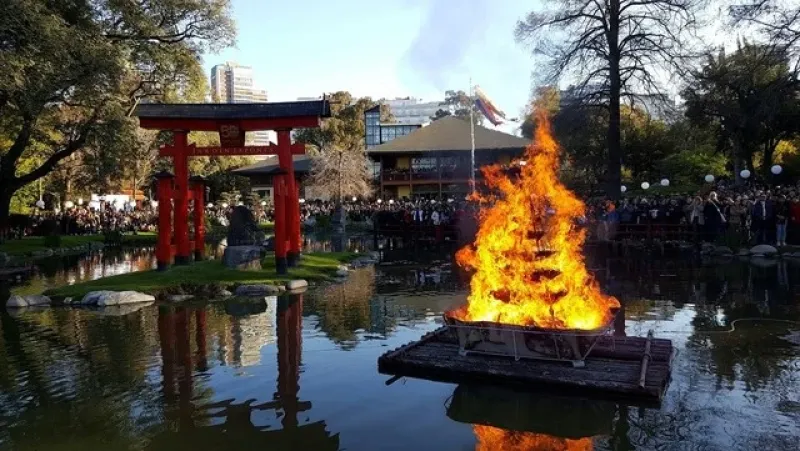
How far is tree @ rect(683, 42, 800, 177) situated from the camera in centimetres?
2780

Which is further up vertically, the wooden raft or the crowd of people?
the crowd of people

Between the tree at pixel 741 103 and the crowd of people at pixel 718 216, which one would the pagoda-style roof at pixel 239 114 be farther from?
the tree at pixel 741 103

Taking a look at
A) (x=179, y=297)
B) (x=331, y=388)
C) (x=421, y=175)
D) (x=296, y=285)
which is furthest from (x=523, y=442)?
(x=421, y=175)

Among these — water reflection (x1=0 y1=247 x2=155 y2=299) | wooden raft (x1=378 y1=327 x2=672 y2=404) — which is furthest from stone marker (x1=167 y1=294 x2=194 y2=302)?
wooden raft (x1=378 y1=327 x2=672 y2=404)

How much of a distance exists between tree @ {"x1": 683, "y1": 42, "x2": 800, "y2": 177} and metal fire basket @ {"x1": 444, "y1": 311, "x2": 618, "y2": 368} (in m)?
19.7

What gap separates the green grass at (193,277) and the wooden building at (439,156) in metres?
32.4

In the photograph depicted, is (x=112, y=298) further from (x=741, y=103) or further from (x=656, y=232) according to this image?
(x=741, y=103)

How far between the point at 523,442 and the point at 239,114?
14.6 metres

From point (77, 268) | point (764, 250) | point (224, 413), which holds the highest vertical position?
point (764, 250)

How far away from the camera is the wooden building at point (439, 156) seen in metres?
51.4

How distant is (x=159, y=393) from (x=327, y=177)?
166 ft

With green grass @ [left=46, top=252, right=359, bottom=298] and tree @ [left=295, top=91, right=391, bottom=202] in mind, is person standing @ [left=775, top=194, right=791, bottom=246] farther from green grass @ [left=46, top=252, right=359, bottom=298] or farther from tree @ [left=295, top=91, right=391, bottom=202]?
tree @ [left=295, top=91, right=391, bottom=202]

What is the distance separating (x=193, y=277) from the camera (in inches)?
685

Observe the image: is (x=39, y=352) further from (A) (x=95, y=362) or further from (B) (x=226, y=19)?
(B) (x=226, y=19)
